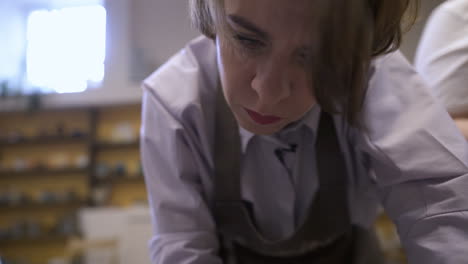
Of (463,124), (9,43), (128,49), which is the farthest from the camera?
(9,43)

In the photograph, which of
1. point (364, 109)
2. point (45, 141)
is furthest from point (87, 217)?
point (364, 109)

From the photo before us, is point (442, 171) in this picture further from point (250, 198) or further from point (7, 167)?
point (7, 167)

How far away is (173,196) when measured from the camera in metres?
0.56

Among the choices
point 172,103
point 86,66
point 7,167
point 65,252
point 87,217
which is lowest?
point 65,252

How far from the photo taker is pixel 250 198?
63 centimetres

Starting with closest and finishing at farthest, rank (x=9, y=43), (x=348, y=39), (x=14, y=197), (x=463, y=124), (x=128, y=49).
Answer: (x=348, y=39) < (x=463, y=124) < (x=14, y=197) < (x=128, y=49) < (x=9, y=43)

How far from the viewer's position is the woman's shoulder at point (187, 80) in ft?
1.84

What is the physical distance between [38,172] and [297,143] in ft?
10.9

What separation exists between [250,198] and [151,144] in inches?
7.3

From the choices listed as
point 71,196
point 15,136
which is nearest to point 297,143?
point 71,196

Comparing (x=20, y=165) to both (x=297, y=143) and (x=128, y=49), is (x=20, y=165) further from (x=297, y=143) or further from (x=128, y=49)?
(x=297, y=143)

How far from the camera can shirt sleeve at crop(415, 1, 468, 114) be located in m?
0.59

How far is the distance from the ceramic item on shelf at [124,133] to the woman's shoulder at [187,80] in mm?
2782

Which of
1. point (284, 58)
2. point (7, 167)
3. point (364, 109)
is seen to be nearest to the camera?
point (284, 58)
